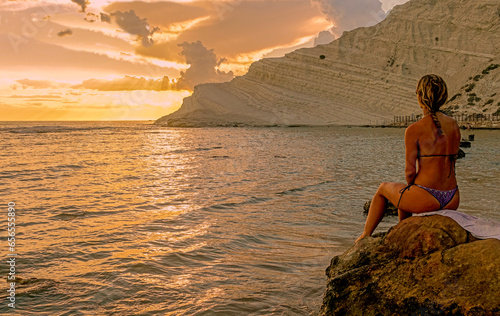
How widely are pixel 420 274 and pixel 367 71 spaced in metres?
94.1

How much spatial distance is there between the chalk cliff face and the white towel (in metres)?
85.7

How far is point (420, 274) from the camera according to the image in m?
3.82

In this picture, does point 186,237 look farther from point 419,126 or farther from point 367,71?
point 367,71

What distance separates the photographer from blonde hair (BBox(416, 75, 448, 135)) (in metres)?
4.41

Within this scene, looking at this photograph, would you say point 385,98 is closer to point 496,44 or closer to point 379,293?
point 496,44

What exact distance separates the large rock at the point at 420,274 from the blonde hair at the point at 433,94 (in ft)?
3.72

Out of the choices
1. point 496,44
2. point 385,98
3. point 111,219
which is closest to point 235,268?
point 111,219

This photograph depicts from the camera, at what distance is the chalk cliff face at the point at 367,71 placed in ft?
284

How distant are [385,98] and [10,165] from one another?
79029mm

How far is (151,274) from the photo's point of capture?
629 centimetres

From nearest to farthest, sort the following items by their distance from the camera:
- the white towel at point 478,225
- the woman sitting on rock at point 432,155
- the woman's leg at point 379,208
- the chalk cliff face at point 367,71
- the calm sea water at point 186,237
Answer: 1. the white towel at point 478,225
2. the woman sitting on rock at point 432,155
3. the woman's leg at point 379,208
4. the calm sea water at point 186,237
5. the chalk cliff face at point 367,71

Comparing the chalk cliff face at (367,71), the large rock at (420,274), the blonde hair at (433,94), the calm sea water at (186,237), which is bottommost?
the calm sea water at (186,237)

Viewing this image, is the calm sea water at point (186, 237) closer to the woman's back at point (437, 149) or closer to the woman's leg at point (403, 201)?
the woman's leg at point (403, 201)

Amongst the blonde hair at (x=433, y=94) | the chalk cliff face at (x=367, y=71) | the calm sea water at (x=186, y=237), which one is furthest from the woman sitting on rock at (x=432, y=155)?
the chalk cliff face at (x=367, y=71)
